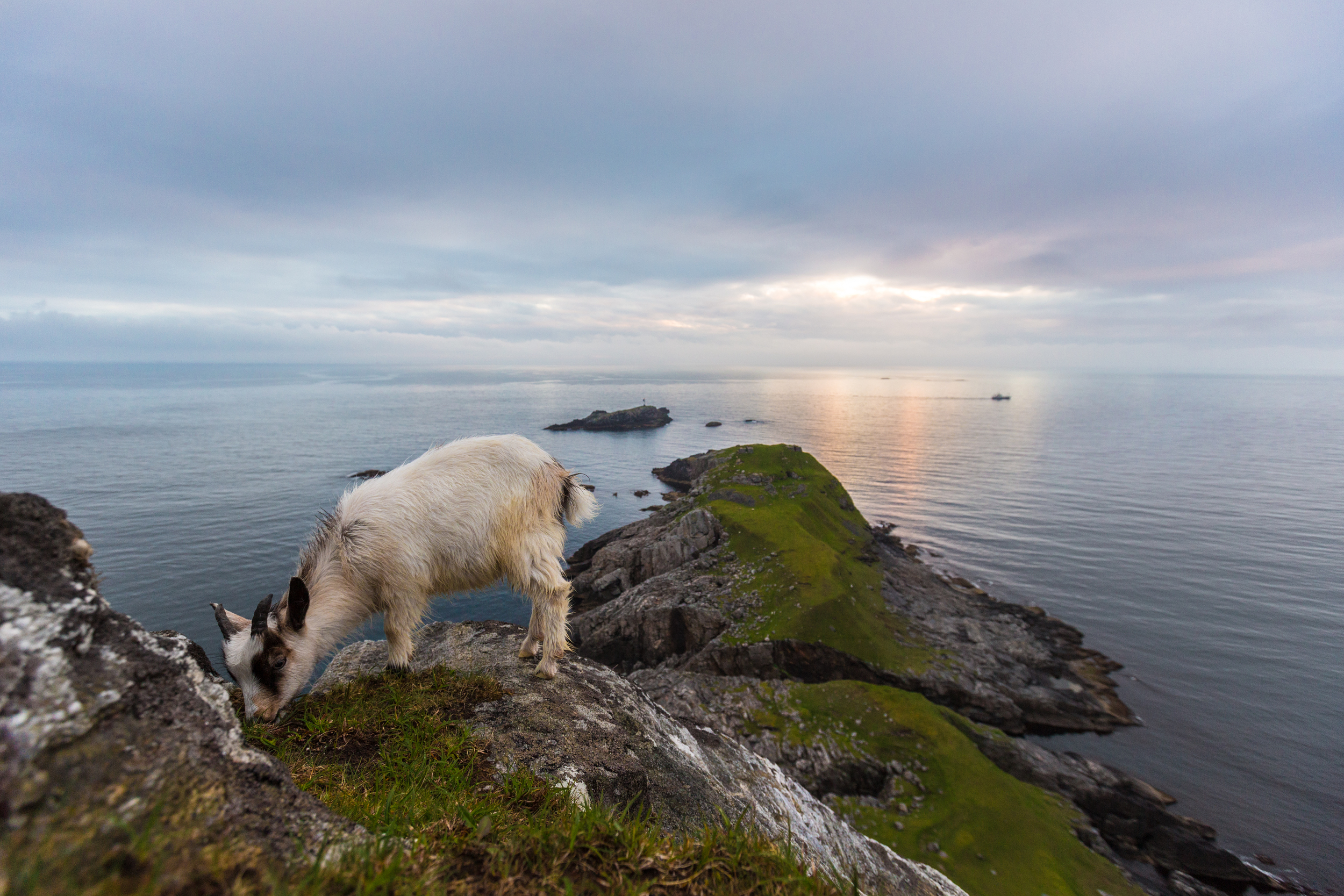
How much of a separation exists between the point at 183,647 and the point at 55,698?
1151 millimetres

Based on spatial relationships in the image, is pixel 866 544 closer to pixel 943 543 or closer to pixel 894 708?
pixel 943 543

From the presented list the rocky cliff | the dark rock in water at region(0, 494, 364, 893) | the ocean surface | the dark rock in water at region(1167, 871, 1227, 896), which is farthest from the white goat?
the dark rock in water at region(1167, 871, 1227, 896)

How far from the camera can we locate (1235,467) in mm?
90375

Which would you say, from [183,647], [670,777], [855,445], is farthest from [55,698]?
[855,445]

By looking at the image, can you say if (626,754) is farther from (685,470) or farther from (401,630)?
(685,470)

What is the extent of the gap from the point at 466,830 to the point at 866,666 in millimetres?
26878

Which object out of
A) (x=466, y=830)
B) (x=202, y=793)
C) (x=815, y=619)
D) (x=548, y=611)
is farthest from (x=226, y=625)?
(x=815, y=619)

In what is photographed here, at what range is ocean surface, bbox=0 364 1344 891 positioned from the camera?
92.8 ft

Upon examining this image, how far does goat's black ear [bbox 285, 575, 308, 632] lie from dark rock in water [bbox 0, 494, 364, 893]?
6.22ft

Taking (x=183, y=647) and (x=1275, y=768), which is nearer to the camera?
(x=183, y=647)

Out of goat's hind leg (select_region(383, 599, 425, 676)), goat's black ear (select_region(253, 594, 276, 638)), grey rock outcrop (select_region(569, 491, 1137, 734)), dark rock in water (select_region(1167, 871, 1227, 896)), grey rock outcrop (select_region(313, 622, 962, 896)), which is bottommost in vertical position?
dark rock in water (select_region(1167, 871, 1227, 896))

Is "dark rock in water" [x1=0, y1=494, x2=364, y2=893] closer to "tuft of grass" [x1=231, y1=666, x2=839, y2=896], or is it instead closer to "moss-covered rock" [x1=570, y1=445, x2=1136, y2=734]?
"tuft of grass" [x1=231, y1=666, x2=839, y2=896]

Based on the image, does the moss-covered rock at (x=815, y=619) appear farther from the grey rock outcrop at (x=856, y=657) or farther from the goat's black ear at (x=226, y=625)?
the goat's black ear at (x=226, y=625)

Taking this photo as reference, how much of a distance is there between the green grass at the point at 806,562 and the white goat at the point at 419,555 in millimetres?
22233
